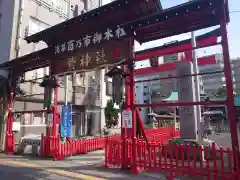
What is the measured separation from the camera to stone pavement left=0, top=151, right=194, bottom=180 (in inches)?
282

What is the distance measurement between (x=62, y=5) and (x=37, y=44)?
197 inches

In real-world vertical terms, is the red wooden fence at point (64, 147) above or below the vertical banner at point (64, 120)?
below

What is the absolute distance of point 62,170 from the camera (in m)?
8.05

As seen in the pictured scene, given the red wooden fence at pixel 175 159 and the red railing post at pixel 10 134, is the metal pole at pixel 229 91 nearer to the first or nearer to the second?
the red wooden fence at pixel 175 159

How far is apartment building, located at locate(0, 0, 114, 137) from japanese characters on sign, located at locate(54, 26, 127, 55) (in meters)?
2.76

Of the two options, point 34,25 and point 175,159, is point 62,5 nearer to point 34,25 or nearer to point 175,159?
point 34,25

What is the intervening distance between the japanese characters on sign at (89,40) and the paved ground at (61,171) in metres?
5.03

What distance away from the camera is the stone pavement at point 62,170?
282 inches

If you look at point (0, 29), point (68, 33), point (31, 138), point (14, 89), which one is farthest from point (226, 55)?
point (0, 29)

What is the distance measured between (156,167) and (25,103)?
36.3 feet

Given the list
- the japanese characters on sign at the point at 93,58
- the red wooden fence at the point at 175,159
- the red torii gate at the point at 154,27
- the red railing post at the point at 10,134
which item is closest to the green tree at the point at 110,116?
the red railing post at the point at 10,134

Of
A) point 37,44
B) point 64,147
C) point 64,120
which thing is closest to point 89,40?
point 64,120

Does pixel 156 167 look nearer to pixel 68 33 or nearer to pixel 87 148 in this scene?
pixel 87 148

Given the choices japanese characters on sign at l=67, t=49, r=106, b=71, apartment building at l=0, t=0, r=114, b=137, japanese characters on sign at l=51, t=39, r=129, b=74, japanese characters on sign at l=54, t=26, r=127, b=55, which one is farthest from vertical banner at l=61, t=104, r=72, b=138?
japanese characters on sign at l=54, t=26, r=127, b=55
